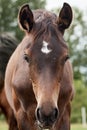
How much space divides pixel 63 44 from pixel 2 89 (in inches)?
147

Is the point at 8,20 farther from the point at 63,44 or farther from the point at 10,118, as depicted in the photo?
the point at 63,44

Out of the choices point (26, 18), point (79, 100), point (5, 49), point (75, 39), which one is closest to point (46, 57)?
point (26, 18)

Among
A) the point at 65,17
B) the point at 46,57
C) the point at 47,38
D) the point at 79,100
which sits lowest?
the point at 79,100

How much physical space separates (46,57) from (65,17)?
0.74 metres

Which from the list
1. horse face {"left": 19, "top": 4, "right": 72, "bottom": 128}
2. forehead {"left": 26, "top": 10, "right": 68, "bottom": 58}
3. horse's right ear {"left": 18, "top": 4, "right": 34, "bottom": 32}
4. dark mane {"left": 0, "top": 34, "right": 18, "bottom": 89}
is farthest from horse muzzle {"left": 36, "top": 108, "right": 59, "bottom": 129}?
dark mane {"left": 0, "top": 34, "right": 18, "bottom": 89}

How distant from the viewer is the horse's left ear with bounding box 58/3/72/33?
21.4 ft

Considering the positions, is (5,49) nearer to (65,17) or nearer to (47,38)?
(65,17)

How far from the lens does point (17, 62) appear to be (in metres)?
7.63

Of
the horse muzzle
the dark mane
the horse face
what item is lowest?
the dark mane

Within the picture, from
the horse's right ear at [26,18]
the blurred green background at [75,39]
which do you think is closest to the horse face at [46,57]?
the horse's right ear at [26,18]

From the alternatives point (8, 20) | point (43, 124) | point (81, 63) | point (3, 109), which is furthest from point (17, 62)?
point (81, 63)

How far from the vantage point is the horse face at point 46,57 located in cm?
582

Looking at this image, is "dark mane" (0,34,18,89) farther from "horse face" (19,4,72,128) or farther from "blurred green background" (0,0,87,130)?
"blurred green background" (0,0,87,130)

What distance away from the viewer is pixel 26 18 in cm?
654
